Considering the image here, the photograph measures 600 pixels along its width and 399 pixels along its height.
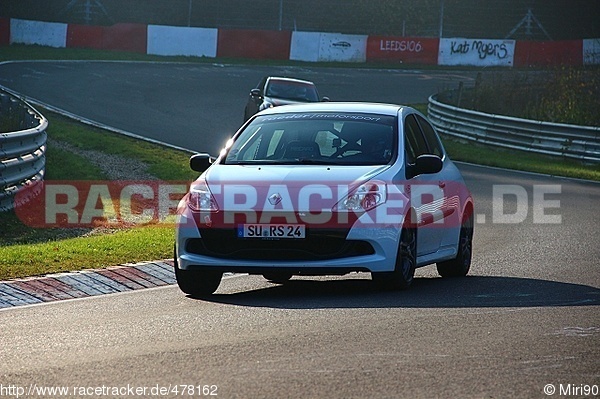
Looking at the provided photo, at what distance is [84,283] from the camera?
35.0ft

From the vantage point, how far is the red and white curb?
396 inches

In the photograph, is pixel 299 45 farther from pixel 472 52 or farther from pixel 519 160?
pixel 519 160

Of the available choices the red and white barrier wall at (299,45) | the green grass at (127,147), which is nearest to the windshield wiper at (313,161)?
the green grass at (127,147)

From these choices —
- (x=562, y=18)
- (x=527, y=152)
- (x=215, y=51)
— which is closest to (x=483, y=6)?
(x=562, y=18)

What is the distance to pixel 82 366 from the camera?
692 cm

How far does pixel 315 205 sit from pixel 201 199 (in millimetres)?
916

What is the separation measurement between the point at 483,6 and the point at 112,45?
16698 millimetres

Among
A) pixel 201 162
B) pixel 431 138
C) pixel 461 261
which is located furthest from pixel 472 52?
pixel 201 162

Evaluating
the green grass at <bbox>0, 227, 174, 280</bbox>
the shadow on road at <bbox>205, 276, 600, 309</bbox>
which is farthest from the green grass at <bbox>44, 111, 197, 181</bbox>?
the shadow on road at <bbox>205, 276, 600, 309</bbox>

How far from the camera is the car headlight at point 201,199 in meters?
10.1

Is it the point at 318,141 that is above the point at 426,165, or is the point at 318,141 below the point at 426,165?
above

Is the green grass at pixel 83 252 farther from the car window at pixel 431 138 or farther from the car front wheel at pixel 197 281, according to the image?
the car window at pixel 431 138

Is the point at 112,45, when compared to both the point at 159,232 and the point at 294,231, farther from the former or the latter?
the point at 294,231

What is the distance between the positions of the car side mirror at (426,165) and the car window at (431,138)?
1220mm
